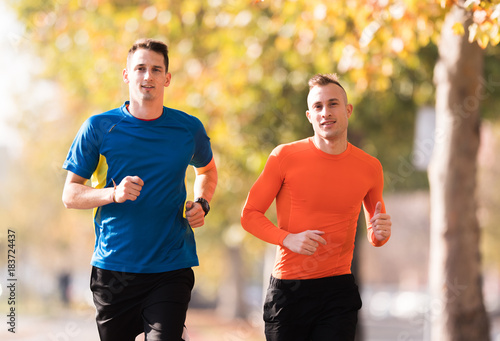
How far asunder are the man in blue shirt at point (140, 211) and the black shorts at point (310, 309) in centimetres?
53

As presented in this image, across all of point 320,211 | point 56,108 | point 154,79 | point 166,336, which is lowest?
point 166,336

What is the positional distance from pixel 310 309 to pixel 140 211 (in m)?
1.14

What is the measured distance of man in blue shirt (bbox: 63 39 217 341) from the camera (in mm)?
4559

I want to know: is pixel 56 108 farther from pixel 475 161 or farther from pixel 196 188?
pixel 196 188

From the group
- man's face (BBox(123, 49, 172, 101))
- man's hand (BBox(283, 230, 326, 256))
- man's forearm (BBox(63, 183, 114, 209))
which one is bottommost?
man's hand (BBox(283, 230, 326, 256))

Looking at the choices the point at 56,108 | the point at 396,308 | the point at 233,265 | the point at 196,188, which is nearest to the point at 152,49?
the point at 196,188

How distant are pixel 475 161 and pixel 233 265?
27934mm

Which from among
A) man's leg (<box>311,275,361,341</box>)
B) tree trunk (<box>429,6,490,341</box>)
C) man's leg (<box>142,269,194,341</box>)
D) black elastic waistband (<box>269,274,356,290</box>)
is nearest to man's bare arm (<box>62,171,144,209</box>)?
man's leg (<box>142,269,194,341</box>)

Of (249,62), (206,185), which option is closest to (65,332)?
(249,62)

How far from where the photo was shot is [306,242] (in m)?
4.43

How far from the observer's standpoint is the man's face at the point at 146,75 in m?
4.65

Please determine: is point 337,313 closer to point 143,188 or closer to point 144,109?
point 143,188

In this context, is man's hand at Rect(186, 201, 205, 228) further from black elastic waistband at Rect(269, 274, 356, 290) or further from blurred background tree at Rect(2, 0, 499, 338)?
blurred background tree at Rect(2, 0, 499, 338)

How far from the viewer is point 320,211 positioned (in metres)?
4.72
